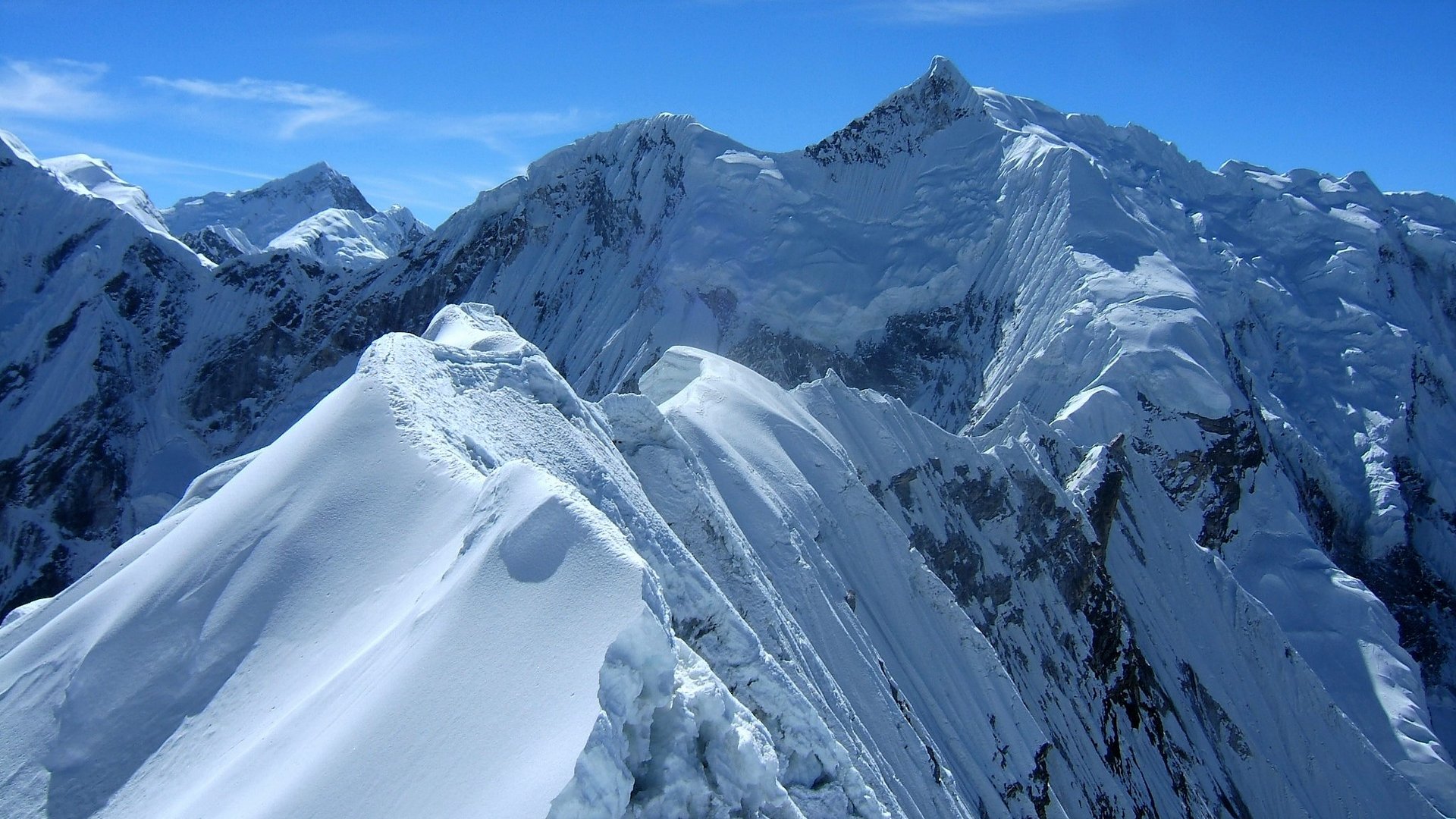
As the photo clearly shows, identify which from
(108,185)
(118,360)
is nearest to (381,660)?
(118,360)

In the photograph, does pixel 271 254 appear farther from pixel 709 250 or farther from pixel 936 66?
pixel 936 66

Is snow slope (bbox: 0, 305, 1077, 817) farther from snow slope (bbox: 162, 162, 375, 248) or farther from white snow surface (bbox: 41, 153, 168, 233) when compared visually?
snow slope (bbox: 162, 162, 375, 248)

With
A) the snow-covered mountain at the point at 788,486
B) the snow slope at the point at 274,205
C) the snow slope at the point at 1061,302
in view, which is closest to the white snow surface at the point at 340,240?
the snow-covered mountain at the point at 788,486

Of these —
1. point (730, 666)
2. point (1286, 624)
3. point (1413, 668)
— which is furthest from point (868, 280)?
point (730, 666)

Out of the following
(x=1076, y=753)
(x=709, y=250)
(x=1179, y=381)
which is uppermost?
(x=709, y=250)

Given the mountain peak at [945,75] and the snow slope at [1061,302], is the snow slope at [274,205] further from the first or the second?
the mountain peak at [945,75]

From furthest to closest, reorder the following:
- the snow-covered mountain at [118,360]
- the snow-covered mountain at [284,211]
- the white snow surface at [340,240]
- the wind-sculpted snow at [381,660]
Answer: the snow-covered mountain at [284,211] < the white snow surface at [340,240] < the snow-covered mountain at [118,360] < the wind-sculpted snow at [381,660]

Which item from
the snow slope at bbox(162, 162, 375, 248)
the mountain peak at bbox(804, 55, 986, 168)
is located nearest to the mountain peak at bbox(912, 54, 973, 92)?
the mountain peak at bbox(804, 55, 986, 168)

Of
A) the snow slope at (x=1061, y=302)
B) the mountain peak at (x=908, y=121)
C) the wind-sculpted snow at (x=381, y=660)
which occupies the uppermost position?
the mountain peak at (x=908, y=121)
